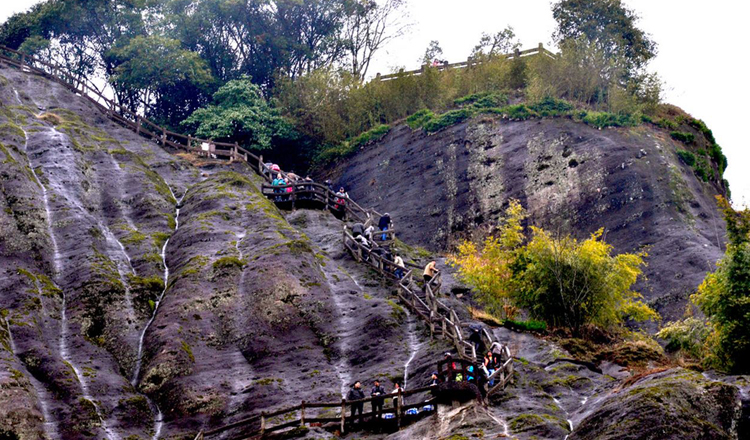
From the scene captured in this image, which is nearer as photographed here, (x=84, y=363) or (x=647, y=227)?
(x=84, y=363)

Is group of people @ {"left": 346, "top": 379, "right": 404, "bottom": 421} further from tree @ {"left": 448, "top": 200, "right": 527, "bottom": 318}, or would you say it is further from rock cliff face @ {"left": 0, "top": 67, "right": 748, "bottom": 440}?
tree @ {"left": 448, "top": 200, "right": 527, "bottom": 318}

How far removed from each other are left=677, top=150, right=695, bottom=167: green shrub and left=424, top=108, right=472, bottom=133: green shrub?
13313 millimetres

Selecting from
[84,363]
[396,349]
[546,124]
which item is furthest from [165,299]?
[546,124]

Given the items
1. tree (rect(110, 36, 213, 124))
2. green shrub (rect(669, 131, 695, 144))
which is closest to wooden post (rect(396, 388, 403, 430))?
green shrub (rect(669, 131, 695, 144))

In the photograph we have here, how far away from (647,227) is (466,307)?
13.0 m

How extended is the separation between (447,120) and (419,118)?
220 centimetres

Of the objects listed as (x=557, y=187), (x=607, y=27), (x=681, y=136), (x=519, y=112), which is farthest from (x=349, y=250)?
(x=607, y=27)

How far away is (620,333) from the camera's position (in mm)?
37281

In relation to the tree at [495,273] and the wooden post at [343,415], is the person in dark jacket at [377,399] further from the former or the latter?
the tree at [495,273]

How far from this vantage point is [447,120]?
191ft

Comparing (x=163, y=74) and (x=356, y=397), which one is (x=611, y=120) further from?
(x=356, y=397)

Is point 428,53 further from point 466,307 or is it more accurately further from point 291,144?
Answer: point 466,307

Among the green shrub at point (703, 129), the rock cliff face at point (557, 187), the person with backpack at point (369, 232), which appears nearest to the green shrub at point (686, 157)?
the rock cliff face at point (557, 187)

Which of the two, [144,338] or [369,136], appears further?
[369,136]
